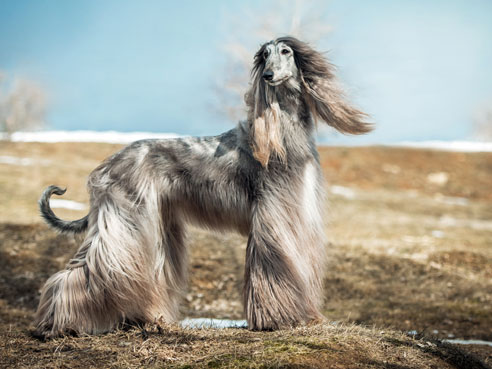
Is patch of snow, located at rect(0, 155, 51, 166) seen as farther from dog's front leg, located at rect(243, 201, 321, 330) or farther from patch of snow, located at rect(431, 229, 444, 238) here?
dog's front leg, located at rect(243, 201, 321, 330)

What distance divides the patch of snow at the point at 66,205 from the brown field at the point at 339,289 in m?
0.52

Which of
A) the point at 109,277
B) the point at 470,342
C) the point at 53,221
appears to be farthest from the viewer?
the point at 470,342

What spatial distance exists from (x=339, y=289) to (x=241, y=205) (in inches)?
139

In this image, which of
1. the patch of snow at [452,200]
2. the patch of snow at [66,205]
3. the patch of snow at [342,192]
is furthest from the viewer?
the patch of snow at [452,200]

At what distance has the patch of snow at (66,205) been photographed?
11.6m

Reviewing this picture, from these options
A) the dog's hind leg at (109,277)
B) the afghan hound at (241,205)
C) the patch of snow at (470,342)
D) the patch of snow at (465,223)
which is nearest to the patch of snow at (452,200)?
the patch of snow at (465,223)

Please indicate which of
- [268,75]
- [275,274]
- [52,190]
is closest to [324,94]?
[268,75]

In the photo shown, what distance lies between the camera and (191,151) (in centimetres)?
390

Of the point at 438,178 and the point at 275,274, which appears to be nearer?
the point at 275,274

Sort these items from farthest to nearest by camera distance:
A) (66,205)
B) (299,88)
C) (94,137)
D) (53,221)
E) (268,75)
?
(94,137) → (66,205) → (53,221) → (299,88) → (268,75)

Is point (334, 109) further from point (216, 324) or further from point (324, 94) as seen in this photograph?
point (216, 324)

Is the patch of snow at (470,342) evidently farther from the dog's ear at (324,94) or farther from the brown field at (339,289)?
the dog's ear at (324,94)

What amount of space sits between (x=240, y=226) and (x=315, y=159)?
75cm

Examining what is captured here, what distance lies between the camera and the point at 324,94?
379 cm
